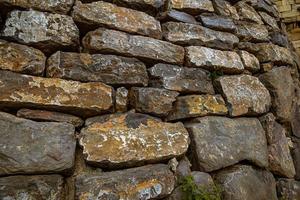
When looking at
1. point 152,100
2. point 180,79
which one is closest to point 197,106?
point 180,79

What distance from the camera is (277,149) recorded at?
1.93m

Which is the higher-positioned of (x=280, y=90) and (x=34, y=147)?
(x=280, y=90)

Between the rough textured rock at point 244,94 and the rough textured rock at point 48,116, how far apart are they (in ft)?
3.08

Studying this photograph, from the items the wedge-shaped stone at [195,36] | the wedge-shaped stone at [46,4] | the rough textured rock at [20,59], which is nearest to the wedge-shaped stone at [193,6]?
the wedge-shaped stone at [195,36]

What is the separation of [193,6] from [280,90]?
0.87 metres

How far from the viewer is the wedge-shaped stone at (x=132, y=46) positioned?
1579mm

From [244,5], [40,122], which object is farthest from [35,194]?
[244,5]

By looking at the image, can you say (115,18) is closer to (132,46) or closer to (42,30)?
(132,46)

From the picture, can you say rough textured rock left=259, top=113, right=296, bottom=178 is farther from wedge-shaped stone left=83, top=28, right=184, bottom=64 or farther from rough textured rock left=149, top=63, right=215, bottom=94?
wedge-shaped stone left=83, top=28, right=184, bottom=64

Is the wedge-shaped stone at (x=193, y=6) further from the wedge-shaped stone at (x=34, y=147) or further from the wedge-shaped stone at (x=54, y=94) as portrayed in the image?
the wedge-shaped stone at (x=34, y=147)

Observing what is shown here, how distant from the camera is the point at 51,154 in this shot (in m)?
1.28

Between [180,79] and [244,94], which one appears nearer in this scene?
[180,79]

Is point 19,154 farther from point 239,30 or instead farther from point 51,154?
point 239,30

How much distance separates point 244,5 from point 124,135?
1675 mm
